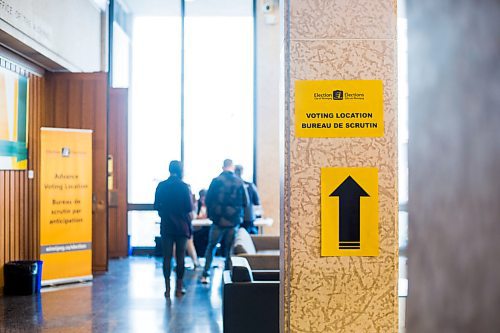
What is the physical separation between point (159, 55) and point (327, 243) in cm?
1014

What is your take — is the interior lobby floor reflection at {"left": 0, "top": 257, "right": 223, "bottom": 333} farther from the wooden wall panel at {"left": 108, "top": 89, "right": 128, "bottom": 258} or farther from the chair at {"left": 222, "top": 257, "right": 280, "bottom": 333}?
the wooden wall panel at {"left": 108, "top": 89, "right": 128, "bottom": 258}

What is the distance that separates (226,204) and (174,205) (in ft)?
3.70

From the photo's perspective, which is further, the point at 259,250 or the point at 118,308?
the point at 259,250

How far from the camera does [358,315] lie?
8.21ft

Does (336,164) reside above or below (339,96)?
below

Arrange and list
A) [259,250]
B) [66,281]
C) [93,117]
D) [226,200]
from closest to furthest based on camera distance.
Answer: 1. [226,200]
2. [259,250]
3. [66,281]
4. [93,117]

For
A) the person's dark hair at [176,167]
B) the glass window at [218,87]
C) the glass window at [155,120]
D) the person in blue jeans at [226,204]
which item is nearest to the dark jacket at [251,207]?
the person in blue jeans at [226,204]

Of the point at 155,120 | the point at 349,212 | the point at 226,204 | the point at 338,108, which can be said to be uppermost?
the point at 155,120

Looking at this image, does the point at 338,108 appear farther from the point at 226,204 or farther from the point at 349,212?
the point at 226,204

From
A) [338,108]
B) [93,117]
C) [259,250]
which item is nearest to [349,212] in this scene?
[338,108]

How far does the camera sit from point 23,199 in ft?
27.5

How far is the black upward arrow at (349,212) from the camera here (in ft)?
8.04

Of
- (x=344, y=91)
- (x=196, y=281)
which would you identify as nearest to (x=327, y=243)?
(x=344, y=91)

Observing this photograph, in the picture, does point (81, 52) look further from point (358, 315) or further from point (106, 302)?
point (358, 315)
